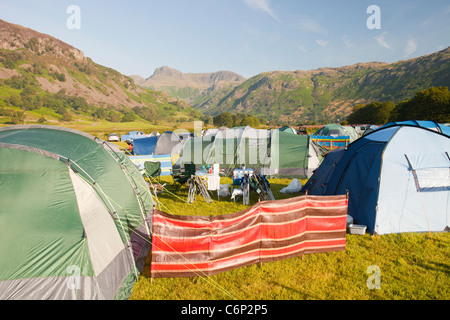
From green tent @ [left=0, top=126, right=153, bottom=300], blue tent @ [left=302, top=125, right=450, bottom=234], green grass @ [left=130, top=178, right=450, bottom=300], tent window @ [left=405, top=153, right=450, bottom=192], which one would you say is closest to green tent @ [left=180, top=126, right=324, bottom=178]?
blue tent @ [left=302, top=125, right=450, bottom=234]

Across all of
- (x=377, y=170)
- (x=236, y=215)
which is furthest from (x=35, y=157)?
(x=377, y=170)

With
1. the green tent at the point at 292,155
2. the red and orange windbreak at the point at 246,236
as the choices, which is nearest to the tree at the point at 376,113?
the green tent at the point at 292,155

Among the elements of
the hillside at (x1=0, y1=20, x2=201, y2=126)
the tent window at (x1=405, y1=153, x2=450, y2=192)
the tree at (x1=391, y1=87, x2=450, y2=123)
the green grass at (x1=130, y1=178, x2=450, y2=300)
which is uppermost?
the hillside at (x1=0, y1=20, x2=201, y2=126)

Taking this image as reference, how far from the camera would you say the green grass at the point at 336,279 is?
4383mm

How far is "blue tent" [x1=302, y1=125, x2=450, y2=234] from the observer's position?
655 centimetres

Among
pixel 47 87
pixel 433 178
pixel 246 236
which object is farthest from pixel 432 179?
pixel 47 87

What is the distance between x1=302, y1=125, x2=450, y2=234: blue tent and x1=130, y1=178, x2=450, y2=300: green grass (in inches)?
24.3

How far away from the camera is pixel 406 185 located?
660cm

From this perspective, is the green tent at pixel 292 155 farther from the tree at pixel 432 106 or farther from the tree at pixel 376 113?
the tree at pixel 376 113

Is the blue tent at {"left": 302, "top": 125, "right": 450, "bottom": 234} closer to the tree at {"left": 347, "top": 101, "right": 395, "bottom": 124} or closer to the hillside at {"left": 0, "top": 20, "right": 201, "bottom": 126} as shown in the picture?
the tree at {"left": 347, "top": 101, "right": 395, "bottom": 124}

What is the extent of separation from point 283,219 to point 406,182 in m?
4.18

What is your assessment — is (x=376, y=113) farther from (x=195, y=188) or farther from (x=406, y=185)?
(x=195, y=188)

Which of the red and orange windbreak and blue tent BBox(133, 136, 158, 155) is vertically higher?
blue tent BBox(133, 136, 158, 155)
